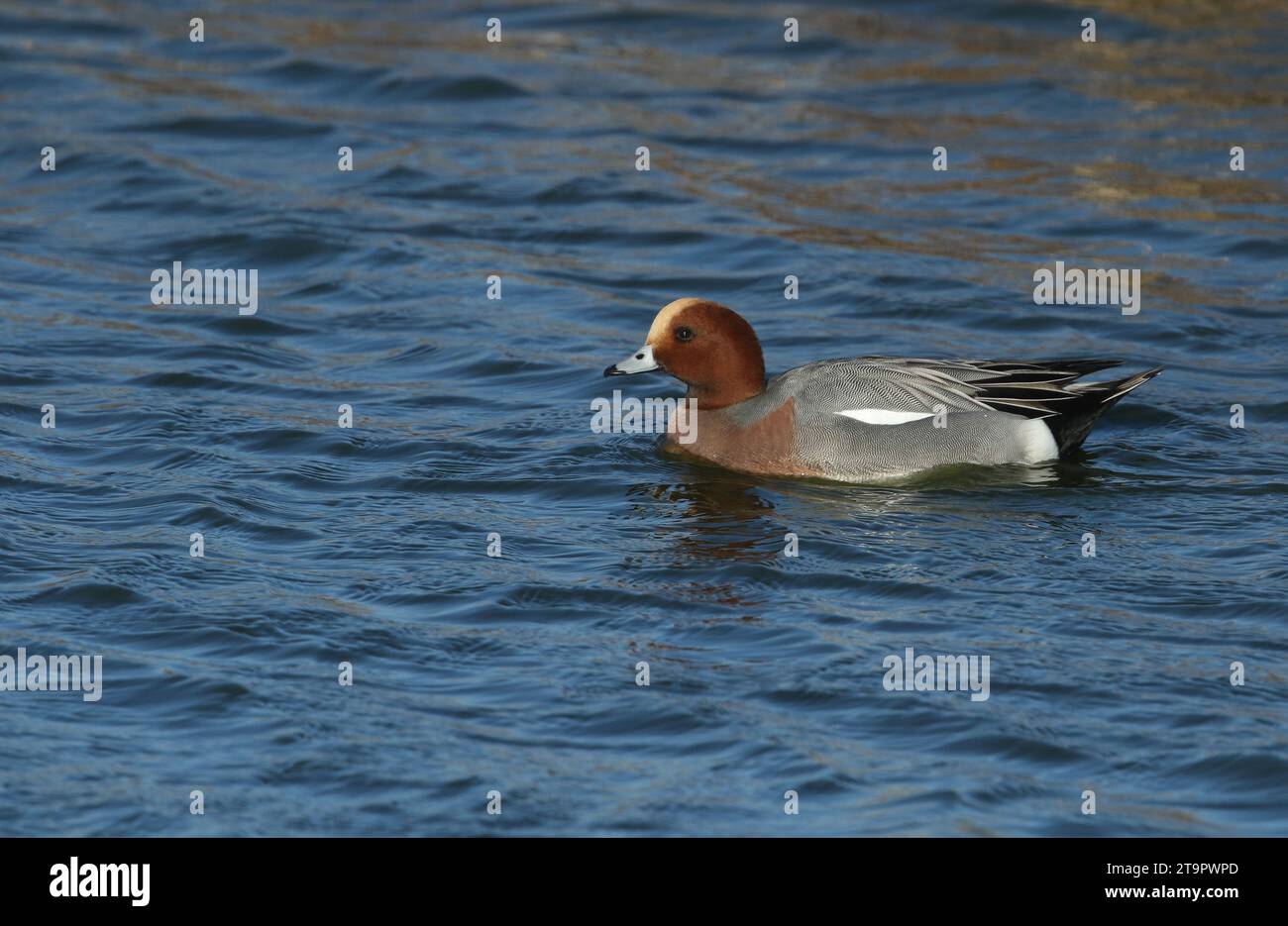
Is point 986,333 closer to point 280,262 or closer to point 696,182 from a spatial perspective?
point 696,182

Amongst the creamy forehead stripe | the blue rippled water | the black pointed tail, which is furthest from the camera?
the creamy forehead stripe

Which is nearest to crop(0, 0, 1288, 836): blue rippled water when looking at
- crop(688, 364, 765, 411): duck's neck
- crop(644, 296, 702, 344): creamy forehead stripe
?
crop(688, 364, 765, 411): duck's neck

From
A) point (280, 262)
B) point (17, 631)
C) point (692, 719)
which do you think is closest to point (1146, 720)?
point (692, 719)

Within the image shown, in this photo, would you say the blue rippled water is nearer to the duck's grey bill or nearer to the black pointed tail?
the black pointed tail

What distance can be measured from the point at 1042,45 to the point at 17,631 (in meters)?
12.4

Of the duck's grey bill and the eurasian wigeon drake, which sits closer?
the eurasian wigeon drake

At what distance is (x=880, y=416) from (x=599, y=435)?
164cm

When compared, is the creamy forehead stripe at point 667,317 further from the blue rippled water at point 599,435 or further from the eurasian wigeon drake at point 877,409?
the blue rippled water at point 599,435

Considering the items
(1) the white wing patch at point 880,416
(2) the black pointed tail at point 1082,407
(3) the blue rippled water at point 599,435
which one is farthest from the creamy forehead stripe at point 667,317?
(2) the black pointed tail at point 1082,407

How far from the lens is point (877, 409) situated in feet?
32.8

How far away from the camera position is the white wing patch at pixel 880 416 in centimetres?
997

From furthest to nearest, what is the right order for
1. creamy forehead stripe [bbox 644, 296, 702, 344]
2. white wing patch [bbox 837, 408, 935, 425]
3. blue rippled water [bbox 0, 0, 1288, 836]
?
creamy forehead stripe [bbox 644, 296, 702, 344] < white wing patch [bbox 837, 408, 935, 425] < blue rippled water [bbox 0, 0, 1288, 836]

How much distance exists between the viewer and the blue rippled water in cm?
687

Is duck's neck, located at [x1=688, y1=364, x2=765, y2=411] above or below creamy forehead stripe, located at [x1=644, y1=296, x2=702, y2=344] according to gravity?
below
